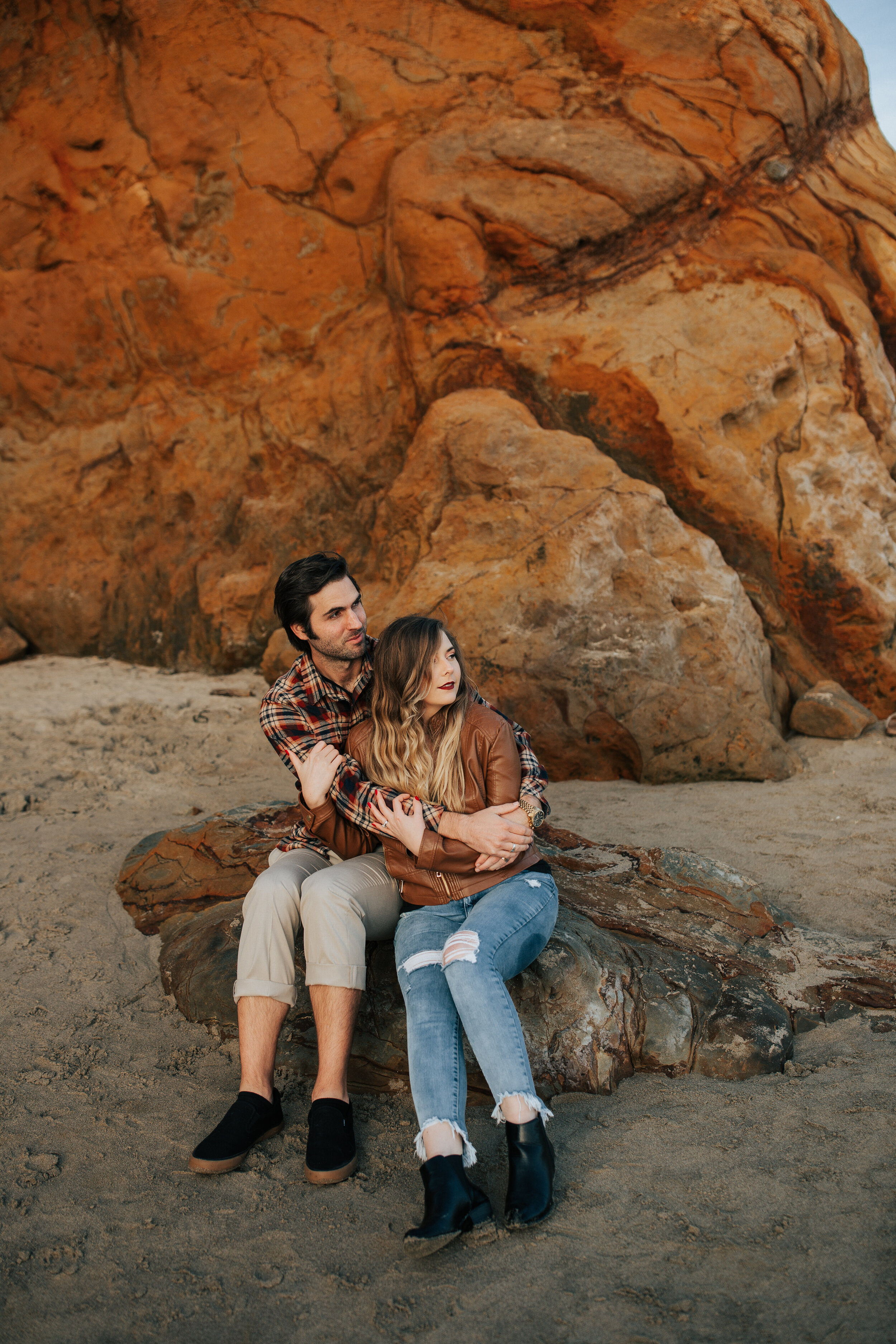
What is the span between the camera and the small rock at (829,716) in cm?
602

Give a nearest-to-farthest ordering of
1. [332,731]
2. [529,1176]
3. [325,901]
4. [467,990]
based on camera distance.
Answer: [529,1176] < [467,990] < [325,901] < [332,731]

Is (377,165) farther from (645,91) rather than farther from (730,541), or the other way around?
(730,541)

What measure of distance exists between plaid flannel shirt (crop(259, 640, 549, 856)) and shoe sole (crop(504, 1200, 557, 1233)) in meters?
1.03

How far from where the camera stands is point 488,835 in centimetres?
265

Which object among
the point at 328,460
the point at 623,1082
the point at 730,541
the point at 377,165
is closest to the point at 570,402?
the point at 730,541

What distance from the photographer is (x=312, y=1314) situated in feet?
5.98

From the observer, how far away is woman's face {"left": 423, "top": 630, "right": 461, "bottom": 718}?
2.80 metres

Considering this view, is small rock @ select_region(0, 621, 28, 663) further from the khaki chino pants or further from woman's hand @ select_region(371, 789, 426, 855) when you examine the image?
woman's hand @ select_region(371, 789, 426, 855)

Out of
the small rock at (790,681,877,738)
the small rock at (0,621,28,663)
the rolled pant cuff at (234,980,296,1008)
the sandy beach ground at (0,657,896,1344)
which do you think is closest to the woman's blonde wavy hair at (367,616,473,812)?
the rolled pant cuff at (234,980,296,1008)

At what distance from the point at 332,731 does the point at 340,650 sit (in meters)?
0.28

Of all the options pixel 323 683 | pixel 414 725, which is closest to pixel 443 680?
pixel 414 725

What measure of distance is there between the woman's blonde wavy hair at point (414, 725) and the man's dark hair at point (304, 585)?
0.38 metres

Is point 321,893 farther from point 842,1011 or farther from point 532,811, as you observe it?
point 842,1011

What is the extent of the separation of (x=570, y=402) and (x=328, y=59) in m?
3.80
